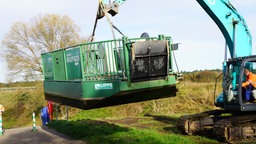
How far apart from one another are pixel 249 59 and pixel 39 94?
21547mm

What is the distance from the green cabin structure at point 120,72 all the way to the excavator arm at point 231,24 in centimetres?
310

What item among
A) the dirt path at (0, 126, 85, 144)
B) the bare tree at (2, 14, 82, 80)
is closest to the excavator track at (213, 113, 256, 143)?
the dirt path at (0, 126, 85, 144)

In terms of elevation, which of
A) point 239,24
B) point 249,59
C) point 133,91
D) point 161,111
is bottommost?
point 161,111

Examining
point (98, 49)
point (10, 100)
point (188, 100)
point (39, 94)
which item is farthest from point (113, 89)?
point (10, 100)

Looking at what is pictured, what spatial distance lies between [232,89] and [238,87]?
1.29 feet

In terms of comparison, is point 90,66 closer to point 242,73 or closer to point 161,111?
point 242,73

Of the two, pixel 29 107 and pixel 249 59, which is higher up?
pixel 249 59

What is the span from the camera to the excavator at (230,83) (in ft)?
28.9

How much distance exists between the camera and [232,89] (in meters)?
9.20

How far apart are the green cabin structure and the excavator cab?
6.98 feet

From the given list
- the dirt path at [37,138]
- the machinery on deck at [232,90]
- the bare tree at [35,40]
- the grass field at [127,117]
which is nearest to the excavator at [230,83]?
the machinery on deck at [232,90]

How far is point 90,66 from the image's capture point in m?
7.66

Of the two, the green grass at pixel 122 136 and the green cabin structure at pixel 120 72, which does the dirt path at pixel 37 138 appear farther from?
the green cabin structure at pixel 120 72

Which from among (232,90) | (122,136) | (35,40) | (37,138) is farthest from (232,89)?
(35,40)
